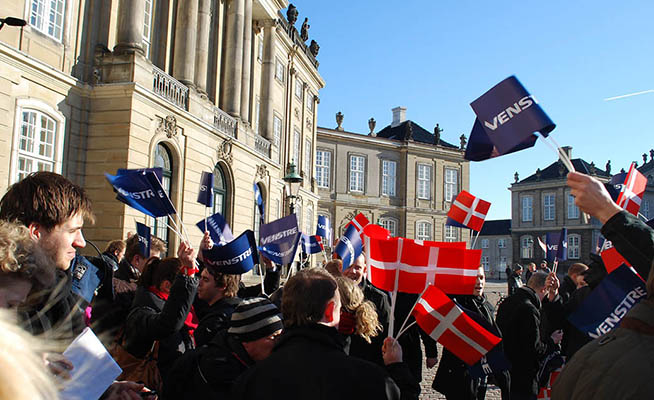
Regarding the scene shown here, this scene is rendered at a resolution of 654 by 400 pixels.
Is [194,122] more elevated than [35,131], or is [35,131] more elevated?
[194,122]

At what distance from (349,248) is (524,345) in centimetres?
227

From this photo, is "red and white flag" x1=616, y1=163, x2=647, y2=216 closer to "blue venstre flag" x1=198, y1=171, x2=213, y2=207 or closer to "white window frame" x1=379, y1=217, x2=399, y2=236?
"blue venstre flag" x1=198, y1=171, x2=213, y2=207

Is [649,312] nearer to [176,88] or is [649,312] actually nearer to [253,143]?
[176,88]

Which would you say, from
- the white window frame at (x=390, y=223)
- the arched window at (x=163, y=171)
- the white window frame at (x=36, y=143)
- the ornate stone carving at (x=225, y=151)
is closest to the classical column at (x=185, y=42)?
the ornate stone carving at (x=225, y=151)

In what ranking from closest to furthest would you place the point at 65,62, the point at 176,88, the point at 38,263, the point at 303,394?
the point at 38,263, the point at 303,394, the point at 65,62, the point at 176,88

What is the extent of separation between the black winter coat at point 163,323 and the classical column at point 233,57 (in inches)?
722

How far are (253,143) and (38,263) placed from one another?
21626 mm

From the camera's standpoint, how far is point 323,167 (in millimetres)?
44969

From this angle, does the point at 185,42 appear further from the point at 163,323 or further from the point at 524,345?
the point at 163,323

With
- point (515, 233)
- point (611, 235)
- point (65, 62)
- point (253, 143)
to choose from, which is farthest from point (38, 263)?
point (515, 233)

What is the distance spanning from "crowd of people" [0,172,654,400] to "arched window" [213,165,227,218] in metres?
14.8

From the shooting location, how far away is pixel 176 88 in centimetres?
1684

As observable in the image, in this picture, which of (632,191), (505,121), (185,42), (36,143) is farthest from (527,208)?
(505,121)

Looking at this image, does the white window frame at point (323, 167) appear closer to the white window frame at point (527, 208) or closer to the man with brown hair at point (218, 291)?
the white window frame at point (527, 208)
